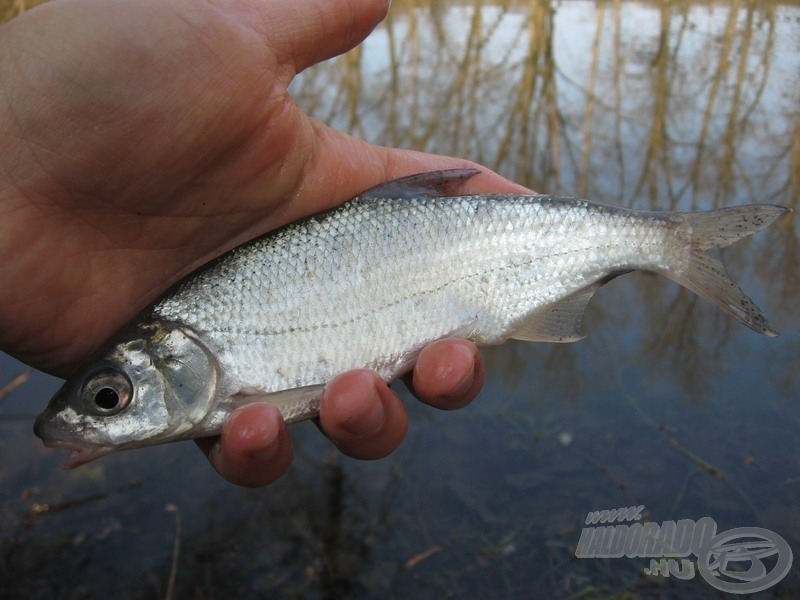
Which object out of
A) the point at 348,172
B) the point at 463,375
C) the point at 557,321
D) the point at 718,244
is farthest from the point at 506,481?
the point at 348,172

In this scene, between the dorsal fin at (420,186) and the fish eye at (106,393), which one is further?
the dorsal fin at (420,186)

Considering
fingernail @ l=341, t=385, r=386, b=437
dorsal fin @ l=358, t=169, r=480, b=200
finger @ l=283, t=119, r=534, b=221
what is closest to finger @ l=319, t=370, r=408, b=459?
fingernail @ l=341, t=385, r=386, b=437

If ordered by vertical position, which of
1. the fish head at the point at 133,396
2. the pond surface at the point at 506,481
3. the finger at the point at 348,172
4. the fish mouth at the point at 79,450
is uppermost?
the finger at the point at 348,172

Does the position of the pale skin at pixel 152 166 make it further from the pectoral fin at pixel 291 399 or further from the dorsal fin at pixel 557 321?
the dorsal fin at pixel 557 321

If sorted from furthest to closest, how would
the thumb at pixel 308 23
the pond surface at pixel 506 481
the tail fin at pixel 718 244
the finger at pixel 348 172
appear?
the pond surface at pixel 506 481 < the finger at pixel 348 172 < the thumb at pixel 308 23 < the tail fin at pixel 718 244

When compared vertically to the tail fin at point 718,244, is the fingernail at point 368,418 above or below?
below

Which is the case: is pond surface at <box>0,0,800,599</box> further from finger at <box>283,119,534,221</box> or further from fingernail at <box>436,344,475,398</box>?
finger at <box>283,119,534,221</box>

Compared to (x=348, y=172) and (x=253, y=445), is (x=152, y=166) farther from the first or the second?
(x=253, y=445)

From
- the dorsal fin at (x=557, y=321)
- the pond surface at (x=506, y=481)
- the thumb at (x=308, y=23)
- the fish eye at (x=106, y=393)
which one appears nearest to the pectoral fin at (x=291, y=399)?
the fish eye at (x=106, y=393)
